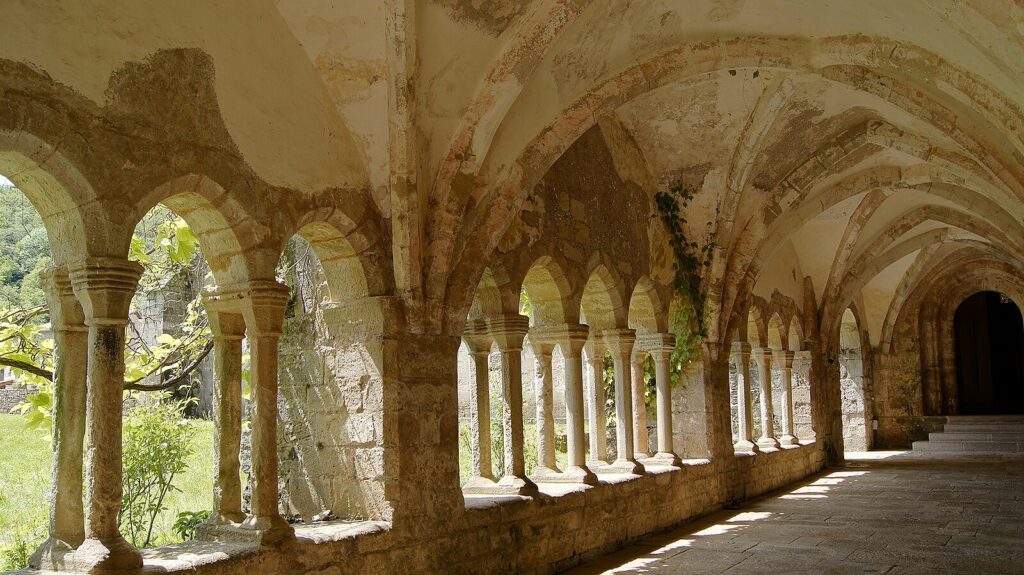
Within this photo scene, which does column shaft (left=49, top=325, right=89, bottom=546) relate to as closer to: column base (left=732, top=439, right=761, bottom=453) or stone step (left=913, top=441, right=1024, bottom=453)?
column base (left=732, top=439, right=761, bottom=453)

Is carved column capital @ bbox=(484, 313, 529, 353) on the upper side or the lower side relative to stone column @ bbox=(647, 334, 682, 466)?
upper

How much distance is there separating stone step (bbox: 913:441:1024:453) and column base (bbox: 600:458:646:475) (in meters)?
8.71

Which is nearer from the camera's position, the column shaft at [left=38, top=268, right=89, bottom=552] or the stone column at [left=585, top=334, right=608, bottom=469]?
the column shaft at [left=38, top=268, right=89, bottom=552]

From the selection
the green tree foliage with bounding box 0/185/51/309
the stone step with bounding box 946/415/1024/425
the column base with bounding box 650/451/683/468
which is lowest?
the stone step with bounding box 946/415/1024/425

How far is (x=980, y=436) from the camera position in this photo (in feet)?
42.5

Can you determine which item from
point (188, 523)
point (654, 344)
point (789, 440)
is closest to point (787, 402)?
point (789, 440)

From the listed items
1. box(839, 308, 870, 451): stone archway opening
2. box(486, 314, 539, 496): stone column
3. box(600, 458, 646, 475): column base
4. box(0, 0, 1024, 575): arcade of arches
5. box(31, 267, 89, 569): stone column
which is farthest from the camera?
box(839, 308, 870, 451): stone archway opening

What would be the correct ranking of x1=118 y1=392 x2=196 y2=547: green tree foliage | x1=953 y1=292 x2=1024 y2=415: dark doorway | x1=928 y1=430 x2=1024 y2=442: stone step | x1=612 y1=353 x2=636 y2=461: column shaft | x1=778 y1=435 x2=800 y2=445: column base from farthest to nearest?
x1=953 y1=292 x2=1024 y2=415: dark doorway
x1=928 y1=430 x2=1024 y2=442: stone step
x1=778 y1=435 x2=800 y2=445: column base
x1=612 y1=353 x2=636 y2=461: column shaft
x1=118 y1=392 x2=196 y2=547: green tree foliage

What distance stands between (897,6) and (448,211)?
2.41 meters

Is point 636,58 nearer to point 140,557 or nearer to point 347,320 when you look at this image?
point 347,320

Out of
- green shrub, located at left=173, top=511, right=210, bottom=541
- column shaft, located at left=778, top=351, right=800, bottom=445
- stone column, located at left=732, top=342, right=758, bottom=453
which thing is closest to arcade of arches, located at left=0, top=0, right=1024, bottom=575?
green shrub, located at left=173, top=511, right=210, bottom=541

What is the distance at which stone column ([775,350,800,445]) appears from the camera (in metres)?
9.55

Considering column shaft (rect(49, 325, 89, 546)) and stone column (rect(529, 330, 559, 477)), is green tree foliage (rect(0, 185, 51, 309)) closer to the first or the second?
stone column (rect(529, 330, 559, 477))

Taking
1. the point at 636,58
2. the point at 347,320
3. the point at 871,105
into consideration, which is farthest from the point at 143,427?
the point at 871,105
